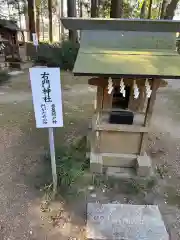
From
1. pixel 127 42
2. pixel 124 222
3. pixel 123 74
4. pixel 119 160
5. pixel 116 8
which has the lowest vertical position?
pixel 124 222

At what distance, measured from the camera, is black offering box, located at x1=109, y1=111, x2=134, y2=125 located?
3.80 m

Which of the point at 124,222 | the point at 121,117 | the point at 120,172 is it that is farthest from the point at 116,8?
the point at 124,222

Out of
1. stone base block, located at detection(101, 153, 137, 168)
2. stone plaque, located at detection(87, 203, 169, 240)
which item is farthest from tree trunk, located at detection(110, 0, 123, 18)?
stone plaque, located at detection(87, 203, 169, 240)

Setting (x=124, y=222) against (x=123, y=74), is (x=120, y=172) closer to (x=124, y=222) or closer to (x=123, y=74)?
(x=124, y=222)

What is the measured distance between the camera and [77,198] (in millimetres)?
3648

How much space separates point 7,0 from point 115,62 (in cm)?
2061

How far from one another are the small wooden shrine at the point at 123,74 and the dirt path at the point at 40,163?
2.74 feet

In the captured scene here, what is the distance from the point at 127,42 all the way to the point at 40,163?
293cm

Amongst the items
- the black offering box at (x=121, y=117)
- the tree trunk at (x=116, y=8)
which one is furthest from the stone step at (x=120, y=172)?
the tree trunk at (x=116, y=8)

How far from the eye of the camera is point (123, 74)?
2.86 metres

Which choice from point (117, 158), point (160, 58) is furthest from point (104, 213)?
point (160, 58)

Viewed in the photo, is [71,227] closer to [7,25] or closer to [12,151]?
[12,151]

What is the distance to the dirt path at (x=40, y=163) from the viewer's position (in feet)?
10.3

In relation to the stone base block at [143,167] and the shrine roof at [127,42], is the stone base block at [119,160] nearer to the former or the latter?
the stone base block at [143,167]
